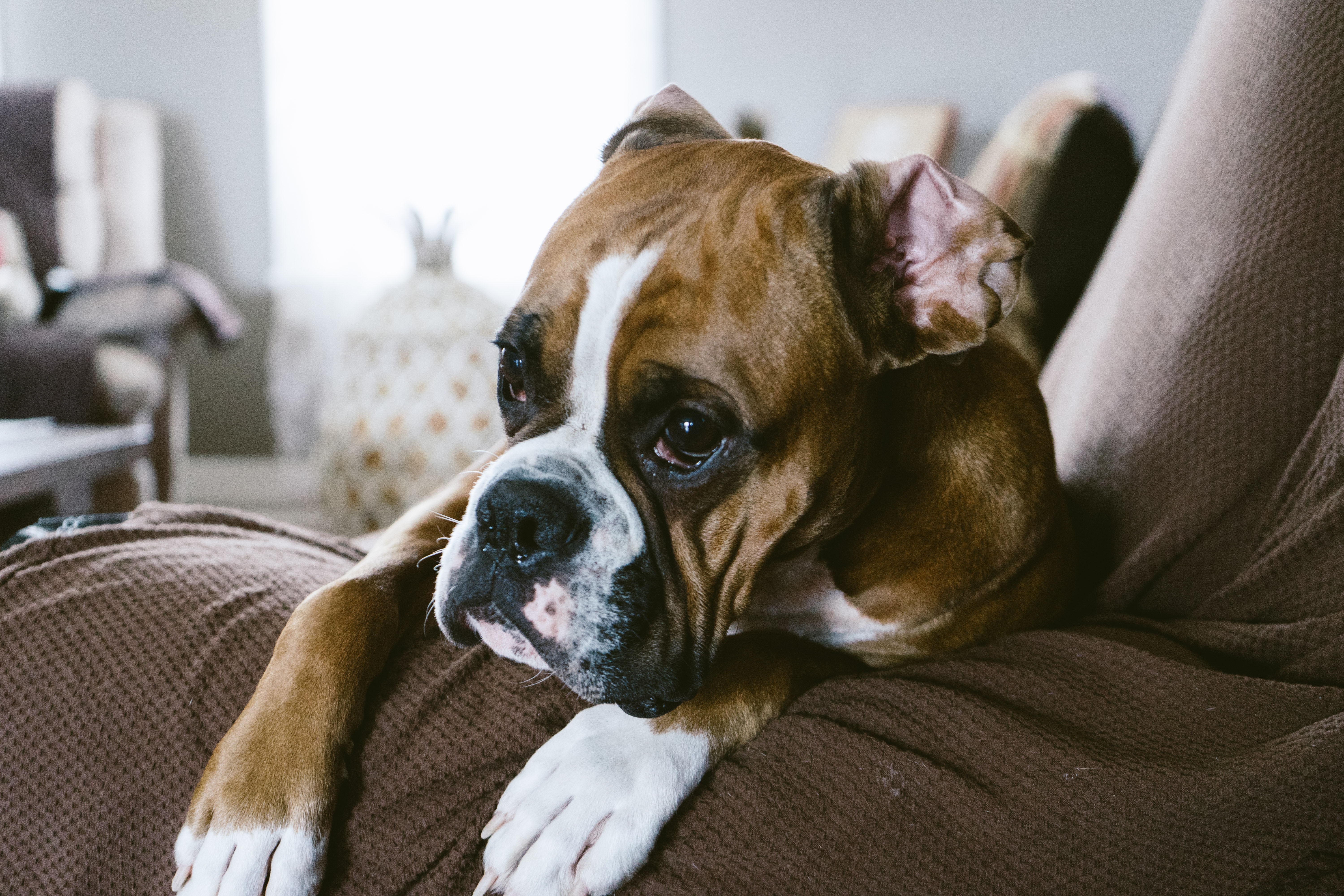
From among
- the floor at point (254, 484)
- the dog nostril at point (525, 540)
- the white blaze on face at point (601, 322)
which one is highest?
the white blaze on face at point (601, 322)

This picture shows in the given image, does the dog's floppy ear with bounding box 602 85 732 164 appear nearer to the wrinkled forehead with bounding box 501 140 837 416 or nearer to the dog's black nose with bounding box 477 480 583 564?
the wrinkled forehead with bounding box 501 140 837 416

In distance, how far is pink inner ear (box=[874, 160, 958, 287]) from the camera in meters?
1.00

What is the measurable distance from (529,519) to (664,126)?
64 centimetres

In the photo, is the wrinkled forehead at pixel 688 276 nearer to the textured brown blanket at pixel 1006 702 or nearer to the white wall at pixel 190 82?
the textured brown blanket at pixel 1006 702

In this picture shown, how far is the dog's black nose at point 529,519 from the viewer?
36.6 inches

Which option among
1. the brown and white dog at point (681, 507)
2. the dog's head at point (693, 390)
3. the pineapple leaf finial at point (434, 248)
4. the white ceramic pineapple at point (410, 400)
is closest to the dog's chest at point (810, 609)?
the brown and white dog at point (681, 507)

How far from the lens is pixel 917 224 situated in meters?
1.03

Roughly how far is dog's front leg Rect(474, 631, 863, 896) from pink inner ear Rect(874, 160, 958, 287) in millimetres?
468

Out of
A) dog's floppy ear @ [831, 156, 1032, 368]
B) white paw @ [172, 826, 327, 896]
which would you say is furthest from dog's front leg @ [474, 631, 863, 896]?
dog's floppy ear @ [831, 156, 1032, 368]

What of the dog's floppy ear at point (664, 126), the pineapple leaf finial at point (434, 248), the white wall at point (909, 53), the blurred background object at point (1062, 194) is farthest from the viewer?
the white wall at point (909, 53)

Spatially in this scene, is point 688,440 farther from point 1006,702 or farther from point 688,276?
point 1006,702

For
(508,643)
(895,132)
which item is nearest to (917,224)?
(508,643)

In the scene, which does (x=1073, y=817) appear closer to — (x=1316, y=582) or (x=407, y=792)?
(x=1316, y=582)

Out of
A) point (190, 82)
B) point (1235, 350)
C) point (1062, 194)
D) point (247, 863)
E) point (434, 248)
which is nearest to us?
point (247, 863)
